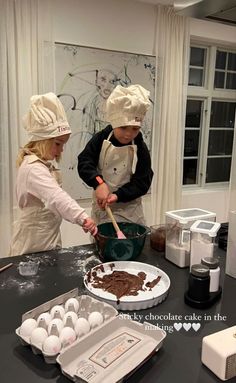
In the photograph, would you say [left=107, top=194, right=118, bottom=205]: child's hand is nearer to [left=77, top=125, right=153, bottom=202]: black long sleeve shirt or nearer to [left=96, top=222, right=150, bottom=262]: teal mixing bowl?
[left=77, top=125, right=153, bottom=202]: black long sleeve shirt

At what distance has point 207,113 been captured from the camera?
377 centimetres

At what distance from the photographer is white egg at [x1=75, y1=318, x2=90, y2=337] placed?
2.92 ft

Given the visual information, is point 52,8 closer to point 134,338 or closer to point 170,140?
point 170,140

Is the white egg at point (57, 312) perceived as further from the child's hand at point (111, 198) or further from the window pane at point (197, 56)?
the window pane at point (197, 56)

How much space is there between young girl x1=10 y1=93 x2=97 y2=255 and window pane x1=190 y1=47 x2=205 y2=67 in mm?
2515

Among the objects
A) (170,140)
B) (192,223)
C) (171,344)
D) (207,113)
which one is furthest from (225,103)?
(171,344)

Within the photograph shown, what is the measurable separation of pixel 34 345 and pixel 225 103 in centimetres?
367

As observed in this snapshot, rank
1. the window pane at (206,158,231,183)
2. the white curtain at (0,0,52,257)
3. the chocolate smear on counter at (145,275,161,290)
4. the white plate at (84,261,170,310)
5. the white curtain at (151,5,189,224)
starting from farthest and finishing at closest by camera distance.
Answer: the window pane at (206,158,231,183), the white curtain at (151,5,189,224), the white curtain at (0,0,52,257), the chocolate smear on counter at (145,275,161,290), the white plate at (84,261,170,310)

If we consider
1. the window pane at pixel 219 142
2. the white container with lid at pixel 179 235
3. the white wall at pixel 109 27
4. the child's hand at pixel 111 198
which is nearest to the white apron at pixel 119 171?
the child's hand at pixel 111 198

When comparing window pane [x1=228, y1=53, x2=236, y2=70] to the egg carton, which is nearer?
the egg carton

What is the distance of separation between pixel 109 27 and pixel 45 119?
1.78 meters

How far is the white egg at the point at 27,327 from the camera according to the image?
2.89ft

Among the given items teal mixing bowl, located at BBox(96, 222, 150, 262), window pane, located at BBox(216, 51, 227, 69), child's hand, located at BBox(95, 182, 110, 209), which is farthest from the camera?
window pane, located at BBox(216, 51, 227, 69)

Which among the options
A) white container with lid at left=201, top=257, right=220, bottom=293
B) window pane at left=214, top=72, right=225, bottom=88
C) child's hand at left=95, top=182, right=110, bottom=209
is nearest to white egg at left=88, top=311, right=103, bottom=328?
white container with lid at left=201, top=257, right=220, bottom=293
